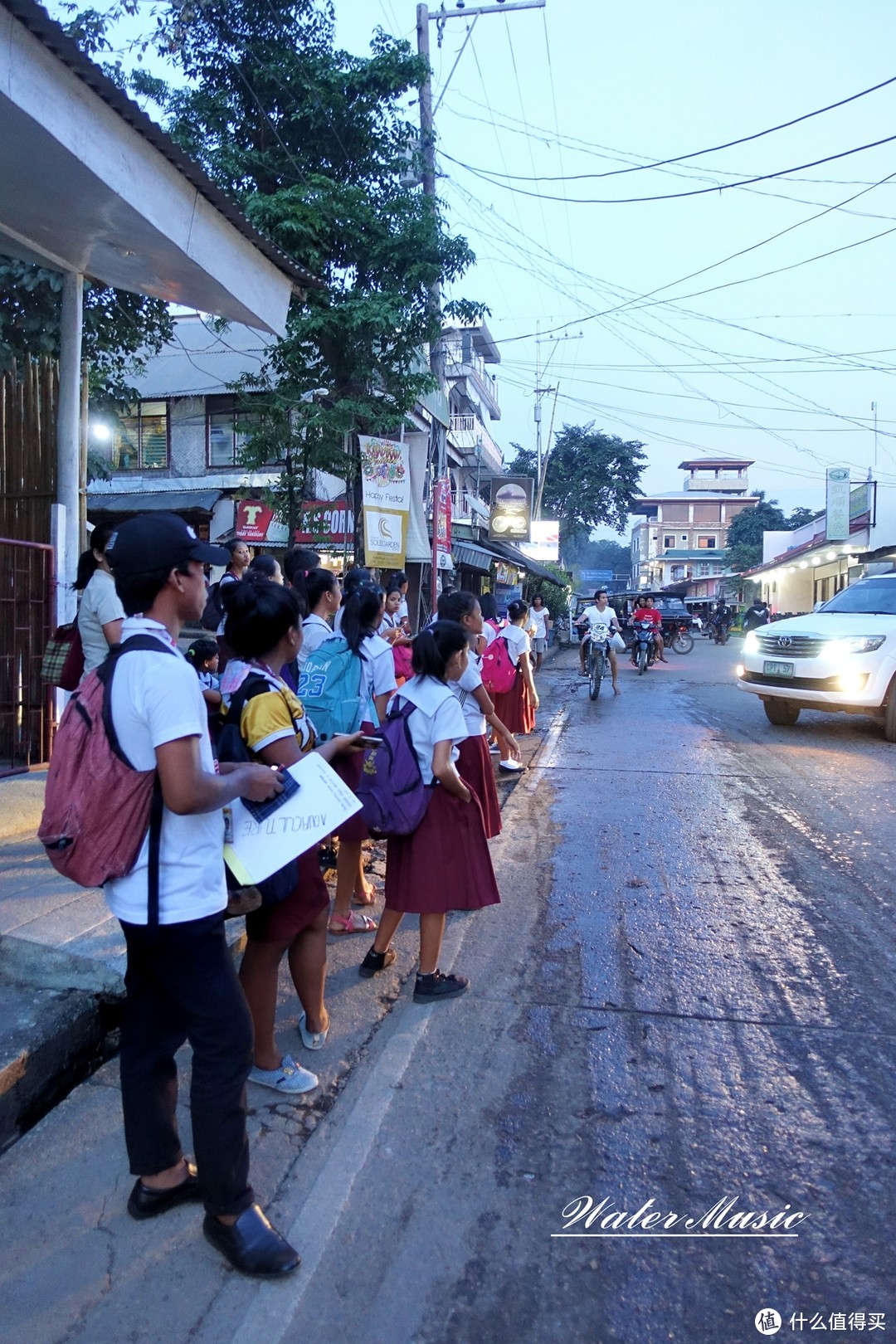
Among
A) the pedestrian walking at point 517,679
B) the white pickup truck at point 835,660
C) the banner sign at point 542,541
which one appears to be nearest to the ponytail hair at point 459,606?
the pedestrian walking at point 517,679

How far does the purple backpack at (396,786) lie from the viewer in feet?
11.8

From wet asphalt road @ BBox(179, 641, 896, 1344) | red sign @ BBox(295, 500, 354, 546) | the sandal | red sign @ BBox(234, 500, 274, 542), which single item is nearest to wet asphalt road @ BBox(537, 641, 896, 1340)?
wet asphalt road @ BBox(179, 641, 896, 1344)

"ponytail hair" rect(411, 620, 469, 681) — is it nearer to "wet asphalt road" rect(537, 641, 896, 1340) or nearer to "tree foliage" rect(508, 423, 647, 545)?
"wet asphalt road" rect(537, 641, 896, 1340)

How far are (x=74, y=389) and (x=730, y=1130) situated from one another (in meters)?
6.61

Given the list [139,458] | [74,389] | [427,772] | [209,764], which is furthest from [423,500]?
[209,764]

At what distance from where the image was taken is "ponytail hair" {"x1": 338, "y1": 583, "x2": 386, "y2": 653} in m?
4.20

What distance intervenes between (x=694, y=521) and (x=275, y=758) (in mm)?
83431

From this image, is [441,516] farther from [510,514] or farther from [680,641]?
[510,514]

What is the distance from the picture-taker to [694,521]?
81938 mm

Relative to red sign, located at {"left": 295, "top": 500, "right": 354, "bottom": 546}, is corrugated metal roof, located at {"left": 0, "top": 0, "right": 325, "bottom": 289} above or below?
above

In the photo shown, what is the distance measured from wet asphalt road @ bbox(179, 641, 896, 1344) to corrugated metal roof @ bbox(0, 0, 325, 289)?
189 inches

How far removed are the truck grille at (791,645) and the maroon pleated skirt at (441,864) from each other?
7179 millimetres

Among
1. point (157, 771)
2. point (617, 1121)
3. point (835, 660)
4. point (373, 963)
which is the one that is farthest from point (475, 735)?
point (835, 660)

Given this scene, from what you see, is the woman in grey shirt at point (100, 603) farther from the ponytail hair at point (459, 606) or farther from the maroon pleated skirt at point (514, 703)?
the maroon pleated skirt at point (514, 703)
